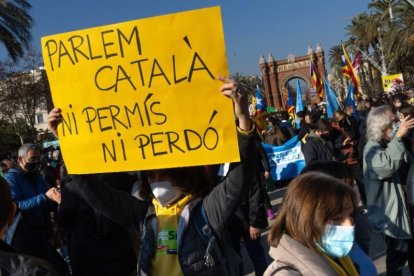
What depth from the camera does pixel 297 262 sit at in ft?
6.20

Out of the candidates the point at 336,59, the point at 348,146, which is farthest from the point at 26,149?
the point at 336,59

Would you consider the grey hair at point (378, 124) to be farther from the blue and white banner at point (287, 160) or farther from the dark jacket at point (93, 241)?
the blue and white banner at point (287, 160)

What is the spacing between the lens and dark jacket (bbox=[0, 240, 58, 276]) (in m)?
1.68

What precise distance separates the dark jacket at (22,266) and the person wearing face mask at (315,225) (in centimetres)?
88

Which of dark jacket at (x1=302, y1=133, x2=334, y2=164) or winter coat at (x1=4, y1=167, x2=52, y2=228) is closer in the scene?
winter coat at (x1=4, y1=167, x2=52, y2=228)

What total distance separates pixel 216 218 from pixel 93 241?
140 cm

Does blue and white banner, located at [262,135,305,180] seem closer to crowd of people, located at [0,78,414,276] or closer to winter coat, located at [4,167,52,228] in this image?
crowd of people, located at [0,78,414,276]

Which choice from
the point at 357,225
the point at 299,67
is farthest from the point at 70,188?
the point at 299,67

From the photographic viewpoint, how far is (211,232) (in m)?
2.32

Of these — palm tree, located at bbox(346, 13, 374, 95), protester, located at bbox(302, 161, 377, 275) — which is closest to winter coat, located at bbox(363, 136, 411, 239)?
protester, located at bbox(302, 161, 377, 275)

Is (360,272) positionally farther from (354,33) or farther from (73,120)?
(354,33)

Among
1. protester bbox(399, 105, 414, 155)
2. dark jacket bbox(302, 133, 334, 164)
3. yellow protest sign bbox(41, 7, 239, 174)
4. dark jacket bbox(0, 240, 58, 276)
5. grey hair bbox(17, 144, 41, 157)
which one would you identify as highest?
yellow protest sign bbox(41, 7, 239, 174)

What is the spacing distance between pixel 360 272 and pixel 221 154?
0.88 m

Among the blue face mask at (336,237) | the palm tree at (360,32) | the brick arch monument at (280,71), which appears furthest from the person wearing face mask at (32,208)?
the brick arch monument at (280,71)
